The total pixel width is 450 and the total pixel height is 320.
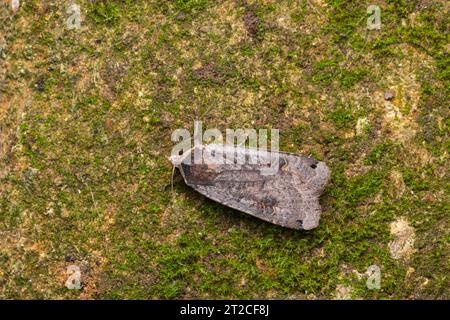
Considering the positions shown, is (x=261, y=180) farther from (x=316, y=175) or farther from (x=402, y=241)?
(x=402, y=241)

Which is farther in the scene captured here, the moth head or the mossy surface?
the mossy surface

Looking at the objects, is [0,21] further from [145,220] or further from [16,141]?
[145,220]

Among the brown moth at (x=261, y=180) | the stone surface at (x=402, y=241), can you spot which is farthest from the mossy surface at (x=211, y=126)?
the brown moth at (x=261, y=180)

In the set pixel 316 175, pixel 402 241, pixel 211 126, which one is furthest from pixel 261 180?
pixel 402 241

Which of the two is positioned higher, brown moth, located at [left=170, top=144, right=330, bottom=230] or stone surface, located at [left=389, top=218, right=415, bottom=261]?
brown moth, located at [left=170, top=144, right=330, bottom=230]

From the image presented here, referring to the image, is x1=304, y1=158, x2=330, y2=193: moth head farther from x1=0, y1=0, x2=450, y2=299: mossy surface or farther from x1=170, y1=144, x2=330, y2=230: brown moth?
x1=0, y1=0, x2=450, y2=299: mossy surface

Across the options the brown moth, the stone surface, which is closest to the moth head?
the brown moth

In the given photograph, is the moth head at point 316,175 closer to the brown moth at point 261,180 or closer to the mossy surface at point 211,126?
the brown moth at point 261,180
